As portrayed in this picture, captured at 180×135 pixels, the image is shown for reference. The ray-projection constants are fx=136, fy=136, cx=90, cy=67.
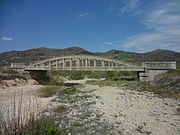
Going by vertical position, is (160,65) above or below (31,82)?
above

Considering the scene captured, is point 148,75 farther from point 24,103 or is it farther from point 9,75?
point 9,75

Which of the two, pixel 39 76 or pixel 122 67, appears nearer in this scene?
pixel 122 67

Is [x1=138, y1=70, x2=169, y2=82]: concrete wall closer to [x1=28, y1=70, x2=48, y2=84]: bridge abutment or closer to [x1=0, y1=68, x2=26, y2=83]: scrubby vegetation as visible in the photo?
[x1=28, y1=70, x2=48, y2=84]: bridge abutment

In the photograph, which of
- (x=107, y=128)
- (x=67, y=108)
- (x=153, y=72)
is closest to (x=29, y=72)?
(x=67, y=108)

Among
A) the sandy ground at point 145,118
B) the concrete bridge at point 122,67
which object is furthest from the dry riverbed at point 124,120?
the concrete bridge at point 122,67

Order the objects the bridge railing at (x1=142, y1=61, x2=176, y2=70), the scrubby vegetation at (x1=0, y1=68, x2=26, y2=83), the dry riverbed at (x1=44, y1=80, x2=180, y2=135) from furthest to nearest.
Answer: the scrubby vegetation at (x1=0, y1=68, x2=26, y2=83)
the bridge railing at (x1=142, y1=61, x2=176, y2=70)
the dry riverbed at (x1=44, y1=80, x2=180, y2=135)

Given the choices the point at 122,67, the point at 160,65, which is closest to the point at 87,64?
the point at 122,67

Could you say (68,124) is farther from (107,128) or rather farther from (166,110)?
(166,110)

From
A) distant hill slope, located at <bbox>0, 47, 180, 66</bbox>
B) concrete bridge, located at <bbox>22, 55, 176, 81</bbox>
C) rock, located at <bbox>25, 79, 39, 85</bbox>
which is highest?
distant hill slope, located at <bbox>0, 47, 180, 66</bbox>

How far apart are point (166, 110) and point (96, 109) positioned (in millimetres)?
3988

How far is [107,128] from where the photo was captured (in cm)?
573

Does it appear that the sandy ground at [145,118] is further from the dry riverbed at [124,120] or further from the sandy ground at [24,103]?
the sandy ground at [24,103]

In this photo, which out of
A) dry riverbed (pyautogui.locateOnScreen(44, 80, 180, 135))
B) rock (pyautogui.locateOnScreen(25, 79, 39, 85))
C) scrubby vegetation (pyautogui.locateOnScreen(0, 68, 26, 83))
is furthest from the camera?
rock (pyautogui.locateOnScreen(25, 79, 39, 85))

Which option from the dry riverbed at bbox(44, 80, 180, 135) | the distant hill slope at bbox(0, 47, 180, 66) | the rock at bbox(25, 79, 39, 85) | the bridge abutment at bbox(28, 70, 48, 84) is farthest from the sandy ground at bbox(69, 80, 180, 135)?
the bridge abutment at bbox(28, 70, 48, 84)
